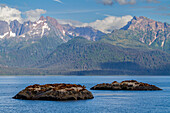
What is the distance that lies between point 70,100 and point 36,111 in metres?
25.5

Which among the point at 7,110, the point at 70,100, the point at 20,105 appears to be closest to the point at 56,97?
the point at 70,100

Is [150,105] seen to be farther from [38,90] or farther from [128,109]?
[38,90]

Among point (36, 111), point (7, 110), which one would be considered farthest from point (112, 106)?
point (7, 110)

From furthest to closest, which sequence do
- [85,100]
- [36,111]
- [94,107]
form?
[85,100]
[94,107]
[36,111]

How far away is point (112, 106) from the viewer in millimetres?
122125

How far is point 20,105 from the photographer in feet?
398

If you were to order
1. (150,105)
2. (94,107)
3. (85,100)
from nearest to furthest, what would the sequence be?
(94,107) < (150,105) < (85,100)

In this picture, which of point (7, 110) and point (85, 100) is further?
point (85, 100)

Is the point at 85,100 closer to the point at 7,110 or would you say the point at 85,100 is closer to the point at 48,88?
the point at 48,88

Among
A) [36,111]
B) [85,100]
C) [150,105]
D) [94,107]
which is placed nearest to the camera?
[36,111]

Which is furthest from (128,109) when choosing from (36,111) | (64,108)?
(36,111)

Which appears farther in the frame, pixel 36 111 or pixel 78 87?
pixel 78 87

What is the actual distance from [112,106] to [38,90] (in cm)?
3200

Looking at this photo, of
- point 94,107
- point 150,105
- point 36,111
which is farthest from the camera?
point 150,105
